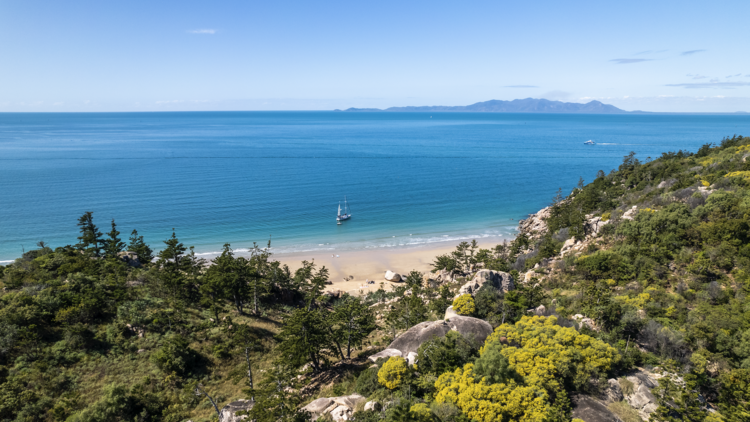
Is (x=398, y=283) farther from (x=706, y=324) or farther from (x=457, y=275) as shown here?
(x=706, y=324)

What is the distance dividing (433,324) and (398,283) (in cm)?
2455

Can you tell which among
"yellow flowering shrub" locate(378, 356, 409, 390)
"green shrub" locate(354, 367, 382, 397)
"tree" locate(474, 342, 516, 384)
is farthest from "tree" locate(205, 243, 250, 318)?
"tree" locate(474, 342, 516, 384)

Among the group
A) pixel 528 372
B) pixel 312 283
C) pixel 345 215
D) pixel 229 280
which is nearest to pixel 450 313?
pixel 528 372

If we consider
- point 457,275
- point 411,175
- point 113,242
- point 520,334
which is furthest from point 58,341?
point 411,175

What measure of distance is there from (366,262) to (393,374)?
123 ft

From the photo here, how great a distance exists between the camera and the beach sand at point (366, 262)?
51750 millimetres

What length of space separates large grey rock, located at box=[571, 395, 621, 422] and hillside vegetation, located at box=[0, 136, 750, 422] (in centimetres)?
29

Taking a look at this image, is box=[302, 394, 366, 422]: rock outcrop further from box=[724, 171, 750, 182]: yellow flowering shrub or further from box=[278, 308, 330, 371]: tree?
box=[724, 171, 750, 182]: yellow flowering shrub

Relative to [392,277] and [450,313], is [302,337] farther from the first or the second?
[392,277]

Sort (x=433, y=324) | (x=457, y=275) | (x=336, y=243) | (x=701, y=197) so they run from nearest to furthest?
(x=433, y=324) → (x=701, y=197) → (x=457, y=275) → (x=336, y=243)

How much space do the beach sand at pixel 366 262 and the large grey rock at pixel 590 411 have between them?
102 ft

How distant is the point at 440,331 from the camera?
25.7m

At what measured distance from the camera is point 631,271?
32.0m

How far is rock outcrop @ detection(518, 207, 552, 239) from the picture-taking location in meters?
62.8
